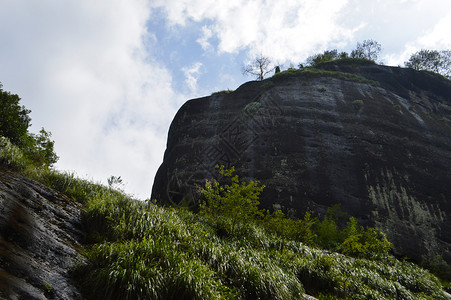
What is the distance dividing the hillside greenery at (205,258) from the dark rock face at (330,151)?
507 cm

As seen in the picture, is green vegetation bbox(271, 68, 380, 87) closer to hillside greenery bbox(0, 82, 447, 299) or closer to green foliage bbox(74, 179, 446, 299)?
hillside greenery bbox(0, 82, 447, 299)

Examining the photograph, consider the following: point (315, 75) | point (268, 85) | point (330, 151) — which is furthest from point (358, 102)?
point (268, 85)

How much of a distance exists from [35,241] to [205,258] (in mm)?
3844

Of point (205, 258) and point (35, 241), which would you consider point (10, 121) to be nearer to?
point (35, 241)

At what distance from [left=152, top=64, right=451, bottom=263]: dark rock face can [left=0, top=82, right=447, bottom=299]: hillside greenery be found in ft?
16.6

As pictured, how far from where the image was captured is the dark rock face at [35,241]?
14.9 ft

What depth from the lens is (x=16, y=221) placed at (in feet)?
18.8

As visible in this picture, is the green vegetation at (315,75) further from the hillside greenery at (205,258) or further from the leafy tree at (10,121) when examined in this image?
the leafy tree at (10,121)

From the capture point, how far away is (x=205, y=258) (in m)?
7.52

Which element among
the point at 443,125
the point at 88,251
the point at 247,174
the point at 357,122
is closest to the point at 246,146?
the point at 247,174

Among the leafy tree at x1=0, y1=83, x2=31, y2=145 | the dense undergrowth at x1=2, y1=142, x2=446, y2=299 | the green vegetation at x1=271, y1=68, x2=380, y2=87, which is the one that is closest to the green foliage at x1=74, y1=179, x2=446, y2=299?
the dense undergrowth at x1=2, y1=142, x2=446, y2=299

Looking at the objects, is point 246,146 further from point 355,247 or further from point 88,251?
point 88,251

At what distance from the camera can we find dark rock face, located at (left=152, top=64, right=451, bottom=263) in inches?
758

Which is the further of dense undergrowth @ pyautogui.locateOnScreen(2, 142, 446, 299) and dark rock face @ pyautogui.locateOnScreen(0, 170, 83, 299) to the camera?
dense undergrowth @ pyautogui.locateOnScreen(2, 142, 446, 299)
